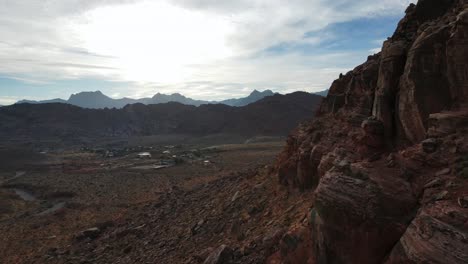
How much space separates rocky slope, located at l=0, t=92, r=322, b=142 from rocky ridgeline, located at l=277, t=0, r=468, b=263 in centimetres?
11739

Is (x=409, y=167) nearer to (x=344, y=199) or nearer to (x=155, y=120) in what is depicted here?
(x=344, y=199)

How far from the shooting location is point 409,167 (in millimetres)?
9281

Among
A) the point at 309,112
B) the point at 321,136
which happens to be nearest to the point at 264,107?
the point at 309,112

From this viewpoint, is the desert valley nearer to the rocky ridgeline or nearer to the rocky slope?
the rocky ridgeline

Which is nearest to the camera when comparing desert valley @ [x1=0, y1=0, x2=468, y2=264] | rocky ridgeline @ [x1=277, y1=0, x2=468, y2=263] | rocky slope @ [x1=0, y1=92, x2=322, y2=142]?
rocky ridgeline @ [x1=277, y1=0, x2=468, y2=263]

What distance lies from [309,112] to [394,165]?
137921mm

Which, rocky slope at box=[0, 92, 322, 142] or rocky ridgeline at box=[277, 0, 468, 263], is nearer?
rocky ridgeline at box=[277, 0, 468, 263]

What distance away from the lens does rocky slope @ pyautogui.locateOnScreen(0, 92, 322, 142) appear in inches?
Result: 5541

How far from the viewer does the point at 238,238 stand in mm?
15891

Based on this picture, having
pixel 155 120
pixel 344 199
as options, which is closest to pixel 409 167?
pixel 344 199

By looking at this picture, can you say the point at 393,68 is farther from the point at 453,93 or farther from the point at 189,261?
the point at 189,261

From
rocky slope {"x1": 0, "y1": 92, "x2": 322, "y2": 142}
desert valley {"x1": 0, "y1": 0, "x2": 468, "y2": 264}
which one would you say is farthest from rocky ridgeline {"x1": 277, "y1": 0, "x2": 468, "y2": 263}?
rocky slope {"x1": 0, "y1": 92, "x2": 322, "y2": 142}

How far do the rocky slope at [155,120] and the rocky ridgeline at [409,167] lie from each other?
117m

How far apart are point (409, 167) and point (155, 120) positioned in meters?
177
